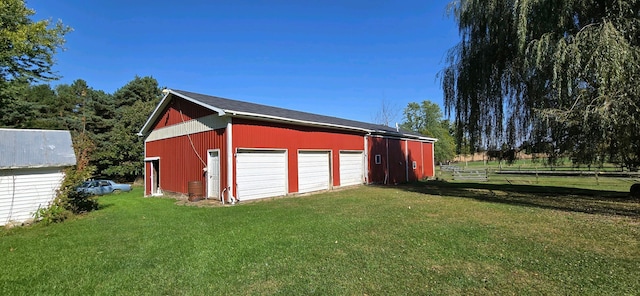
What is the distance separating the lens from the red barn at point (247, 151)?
1119cm

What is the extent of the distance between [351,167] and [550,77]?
954cm

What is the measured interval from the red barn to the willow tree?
580 centimetres

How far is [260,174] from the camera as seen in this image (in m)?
11.8

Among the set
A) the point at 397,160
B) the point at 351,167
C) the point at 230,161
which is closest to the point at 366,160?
the point at 351,167

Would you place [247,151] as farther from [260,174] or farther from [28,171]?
[28,171]

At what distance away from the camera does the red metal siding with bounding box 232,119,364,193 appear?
11.3 meters

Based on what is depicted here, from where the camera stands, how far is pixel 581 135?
9.20m

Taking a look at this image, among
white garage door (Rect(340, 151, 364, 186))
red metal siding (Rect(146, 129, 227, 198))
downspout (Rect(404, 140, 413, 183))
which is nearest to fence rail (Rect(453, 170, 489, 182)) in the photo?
downspout (Rect(404, 140, 413, 183))

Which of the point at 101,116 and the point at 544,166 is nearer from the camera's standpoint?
the point at 544,166

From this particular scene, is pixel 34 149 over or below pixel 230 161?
over

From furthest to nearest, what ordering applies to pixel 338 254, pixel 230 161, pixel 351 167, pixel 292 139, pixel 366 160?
pixel 366 160, pixel 351 167, pixel 292 139, pixel 230 161, pixel 338 254

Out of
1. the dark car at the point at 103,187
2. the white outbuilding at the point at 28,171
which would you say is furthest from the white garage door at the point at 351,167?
the dark car at the point at 103,187

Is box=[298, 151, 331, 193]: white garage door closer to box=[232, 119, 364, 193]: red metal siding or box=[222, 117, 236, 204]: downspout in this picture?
box=[232, 119, 364, 193]: red metal siding

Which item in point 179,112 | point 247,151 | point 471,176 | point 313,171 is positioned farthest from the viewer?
point 471,176
